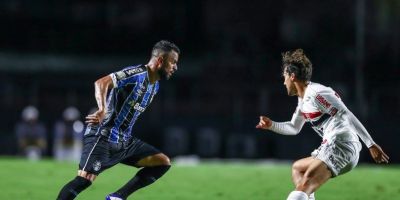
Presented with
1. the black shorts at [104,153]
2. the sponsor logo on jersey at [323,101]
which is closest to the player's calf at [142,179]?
the black shorts at [104,153]

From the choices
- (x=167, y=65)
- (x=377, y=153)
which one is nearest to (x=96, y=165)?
(x=167, y=65)

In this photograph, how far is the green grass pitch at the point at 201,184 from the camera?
12328 millimetres

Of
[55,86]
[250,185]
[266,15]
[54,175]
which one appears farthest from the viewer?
[266,15]

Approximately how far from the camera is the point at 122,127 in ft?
30.5

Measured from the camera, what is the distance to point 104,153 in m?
9.11

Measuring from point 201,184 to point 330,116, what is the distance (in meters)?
6.19

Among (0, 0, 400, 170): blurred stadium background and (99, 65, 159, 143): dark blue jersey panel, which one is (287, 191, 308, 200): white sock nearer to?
(99, 65, 159, 143): dark blue jersey panel

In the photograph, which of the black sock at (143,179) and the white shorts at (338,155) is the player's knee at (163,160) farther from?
the white shorts at (338,155)

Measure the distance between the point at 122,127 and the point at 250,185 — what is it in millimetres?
5462

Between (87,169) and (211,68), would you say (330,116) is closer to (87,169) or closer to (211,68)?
(87,169)

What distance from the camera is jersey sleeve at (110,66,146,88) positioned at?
8916 millimetres

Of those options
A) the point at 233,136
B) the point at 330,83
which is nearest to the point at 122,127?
the point at 233,136

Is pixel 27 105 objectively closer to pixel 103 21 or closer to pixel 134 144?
pixel 103 21

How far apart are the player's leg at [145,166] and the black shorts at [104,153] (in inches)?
1.2
